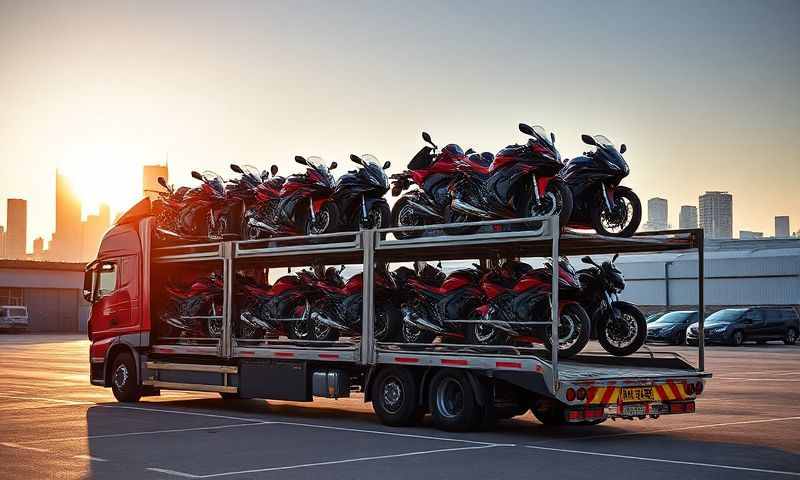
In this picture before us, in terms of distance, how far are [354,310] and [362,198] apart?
1726 millimetres

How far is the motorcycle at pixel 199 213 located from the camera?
18.5 meters

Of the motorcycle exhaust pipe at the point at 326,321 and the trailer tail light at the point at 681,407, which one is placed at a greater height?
the motorcycle exhaust pipe at the point at 326,321

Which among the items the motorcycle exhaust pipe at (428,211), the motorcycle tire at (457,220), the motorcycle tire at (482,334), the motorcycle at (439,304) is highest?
the motorcycle exhaust pipe at (428,211)

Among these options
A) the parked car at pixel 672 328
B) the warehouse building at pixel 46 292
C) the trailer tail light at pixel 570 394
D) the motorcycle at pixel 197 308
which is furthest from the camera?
the warehouse building at pixel 46 292

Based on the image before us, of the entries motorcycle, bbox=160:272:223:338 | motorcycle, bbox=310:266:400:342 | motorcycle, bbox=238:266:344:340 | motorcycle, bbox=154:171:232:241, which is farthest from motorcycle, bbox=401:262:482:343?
motorcycle, bbox=154:171:232:241

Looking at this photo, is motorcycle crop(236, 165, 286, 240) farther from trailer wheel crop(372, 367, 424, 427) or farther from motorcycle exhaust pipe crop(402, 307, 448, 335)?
trailer wheel crop(372, 367, 424, 427)

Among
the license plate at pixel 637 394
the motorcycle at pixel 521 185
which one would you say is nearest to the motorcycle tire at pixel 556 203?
the motorcycle at pixel 521 185

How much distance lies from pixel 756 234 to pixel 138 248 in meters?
68.8

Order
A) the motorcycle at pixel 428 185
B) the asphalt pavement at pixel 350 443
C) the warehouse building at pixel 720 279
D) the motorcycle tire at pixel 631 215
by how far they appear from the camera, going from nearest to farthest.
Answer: the asphalt pavement at pixel 350 443 → the motorcycle tire at pixel 631 215 → the motorcycle at pixel 428 185 → the warehouse building at pixel 720 279

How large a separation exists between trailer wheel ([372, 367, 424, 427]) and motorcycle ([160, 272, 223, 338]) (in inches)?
159

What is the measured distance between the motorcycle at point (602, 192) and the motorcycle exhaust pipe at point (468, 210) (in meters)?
1.08

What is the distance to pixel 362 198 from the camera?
16625 millimetres

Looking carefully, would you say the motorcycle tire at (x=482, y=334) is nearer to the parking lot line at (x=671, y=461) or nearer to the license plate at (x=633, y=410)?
the license plate at (x=633, y=410)

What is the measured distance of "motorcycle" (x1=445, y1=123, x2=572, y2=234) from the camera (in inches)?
530
